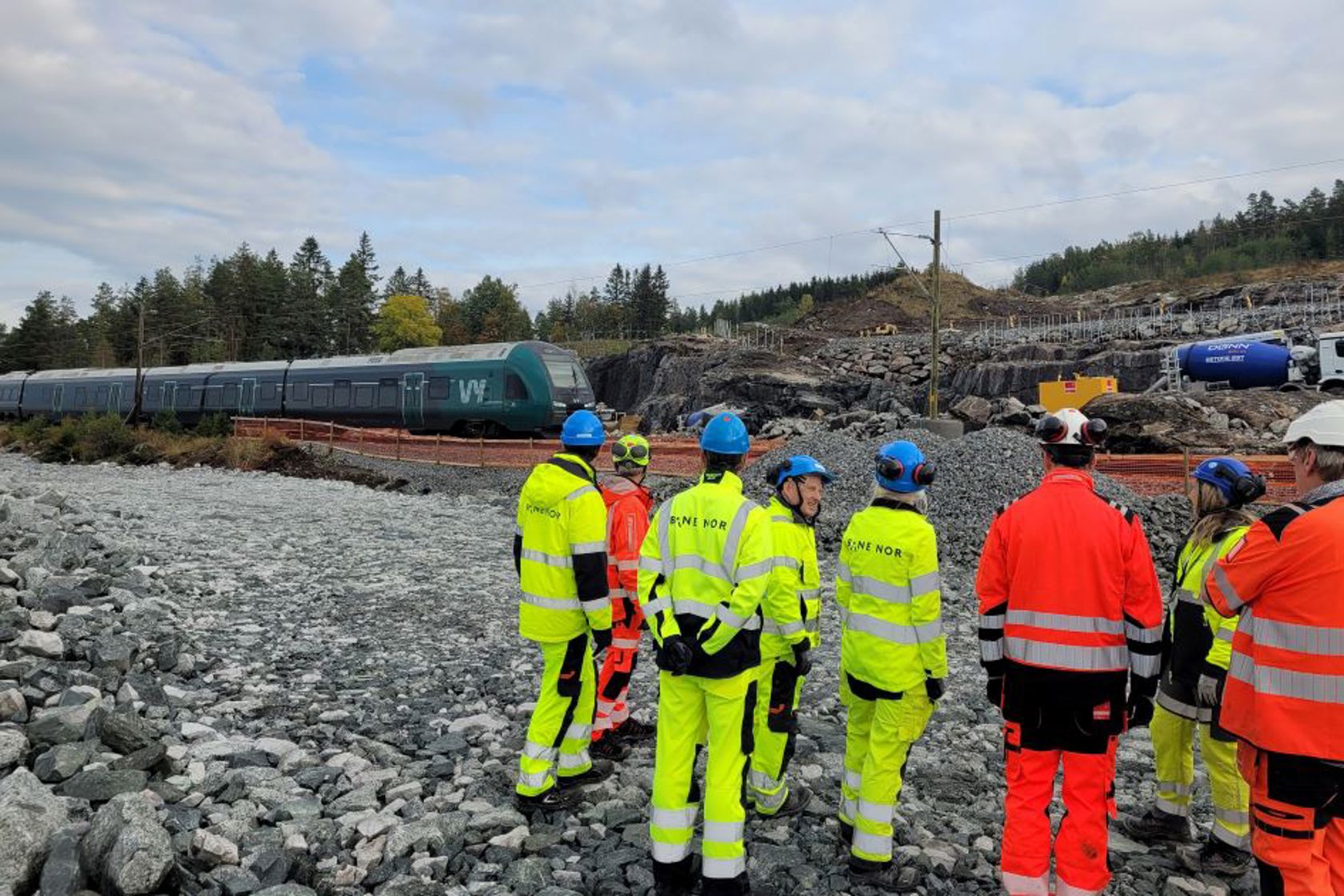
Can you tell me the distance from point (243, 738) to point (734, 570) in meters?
3.47

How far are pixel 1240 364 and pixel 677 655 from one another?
3148 centimetres

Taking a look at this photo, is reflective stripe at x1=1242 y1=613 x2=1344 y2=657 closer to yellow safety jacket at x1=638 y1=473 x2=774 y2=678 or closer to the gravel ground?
the gravel ground

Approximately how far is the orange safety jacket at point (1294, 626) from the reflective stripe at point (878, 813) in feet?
4.72

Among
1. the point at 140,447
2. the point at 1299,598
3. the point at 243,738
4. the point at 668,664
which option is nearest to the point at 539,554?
the point at 668,664

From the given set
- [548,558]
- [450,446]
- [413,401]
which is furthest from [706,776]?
[413,401]

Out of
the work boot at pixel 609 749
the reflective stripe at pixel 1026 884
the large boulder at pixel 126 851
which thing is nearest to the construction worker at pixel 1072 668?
the reflective stripe at pixel 1026 884

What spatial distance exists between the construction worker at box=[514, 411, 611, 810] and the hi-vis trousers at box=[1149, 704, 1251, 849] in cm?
293

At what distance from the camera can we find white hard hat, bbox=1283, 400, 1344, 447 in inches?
103

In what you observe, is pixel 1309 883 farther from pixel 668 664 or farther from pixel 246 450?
pixel 246 450

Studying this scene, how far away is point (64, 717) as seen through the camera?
4258mm

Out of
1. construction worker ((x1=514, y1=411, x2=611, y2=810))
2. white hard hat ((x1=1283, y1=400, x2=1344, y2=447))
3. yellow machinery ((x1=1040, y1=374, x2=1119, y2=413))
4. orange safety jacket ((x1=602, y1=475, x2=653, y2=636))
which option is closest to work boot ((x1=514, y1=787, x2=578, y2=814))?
construction worker ((x1=514, y1=411, x2=611, y2=810))

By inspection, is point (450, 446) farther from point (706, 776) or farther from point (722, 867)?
point (722, 867)

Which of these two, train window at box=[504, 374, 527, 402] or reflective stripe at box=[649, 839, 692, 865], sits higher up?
train window at box=[504, 374, 527, 402]

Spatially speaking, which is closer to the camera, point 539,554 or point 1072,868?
point 1072,868
